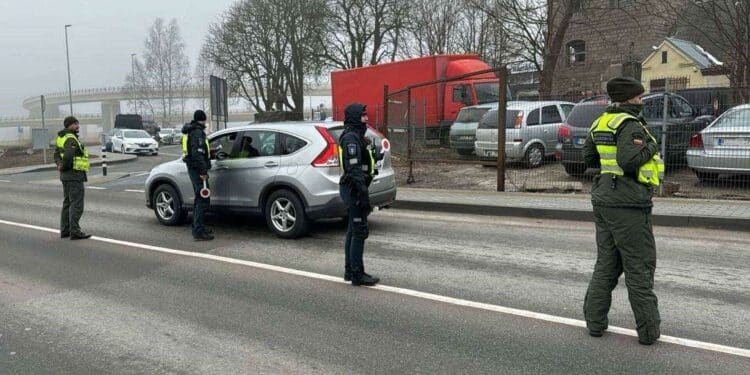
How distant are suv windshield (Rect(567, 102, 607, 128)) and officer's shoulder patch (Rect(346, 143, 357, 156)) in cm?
750

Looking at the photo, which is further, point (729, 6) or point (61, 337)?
point (729, 6)

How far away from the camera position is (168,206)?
9.38m

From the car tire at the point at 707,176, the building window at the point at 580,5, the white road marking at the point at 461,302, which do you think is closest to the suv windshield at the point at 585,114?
the car tire at the point at 707,176

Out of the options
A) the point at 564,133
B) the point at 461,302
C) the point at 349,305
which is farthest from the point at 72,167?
the point at 564,133

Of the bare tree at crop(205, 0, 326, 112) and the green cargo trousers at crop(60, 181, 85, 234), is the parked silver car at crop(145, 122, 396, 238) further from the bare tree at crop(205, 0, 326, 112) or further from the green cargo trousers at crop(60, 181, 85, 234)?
the bare tree at crop(205, 0, 326, 112)

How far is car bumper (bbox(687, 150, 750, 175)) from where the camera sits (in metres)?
9.75

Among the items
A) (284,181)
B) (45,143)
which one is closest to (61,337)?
(284,181)

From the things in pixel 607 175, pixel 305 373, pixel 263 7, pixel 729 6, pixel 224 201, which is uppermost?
pixel 263 7

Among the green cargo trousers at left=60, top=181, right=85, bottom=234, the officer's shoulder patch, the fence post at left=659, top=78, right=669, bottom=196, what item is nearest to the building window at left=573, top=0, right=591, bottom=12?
the fence post at left=659, top=78, right=669, bottom=196

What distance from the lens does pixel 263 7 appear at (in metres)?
38.1

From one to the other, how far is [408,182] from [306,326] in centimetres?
972

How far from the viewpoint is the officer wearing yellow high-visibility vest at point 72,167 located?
8.36 meters

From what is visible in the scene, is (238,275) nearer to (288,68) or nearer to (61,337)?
(61,337)

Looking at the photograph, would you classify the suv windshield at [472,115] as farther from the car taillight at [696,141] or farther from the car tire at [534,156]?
the car taillight at [696,141]
